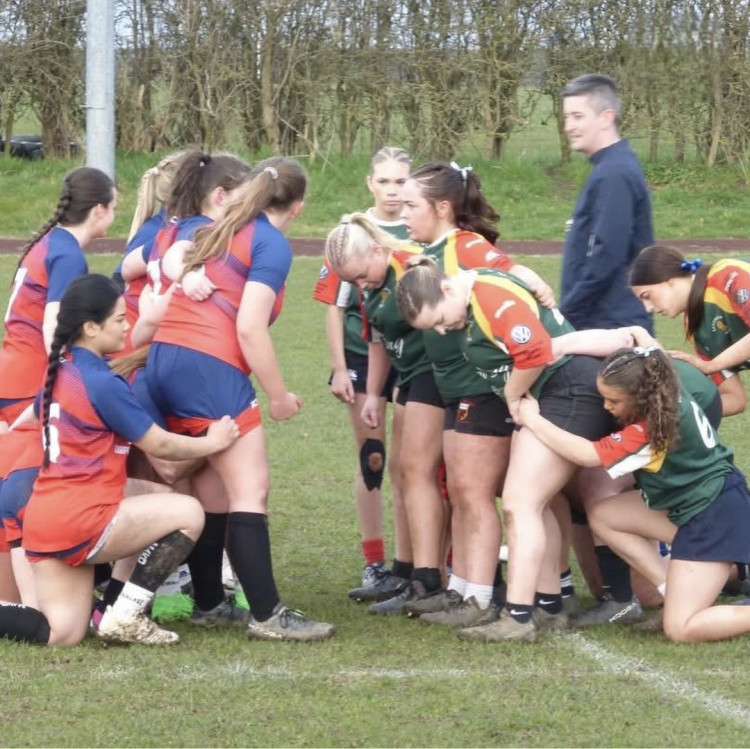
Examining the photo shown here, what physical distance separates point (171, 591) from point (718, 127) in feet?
60.9

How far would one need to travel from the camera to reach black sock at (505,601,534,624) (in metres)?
5.02

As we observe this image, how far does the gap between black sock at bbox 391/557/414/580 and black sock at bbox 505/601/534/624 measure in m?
0.97

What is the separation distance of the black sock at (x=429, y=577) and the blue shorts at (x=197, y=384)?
108 cm

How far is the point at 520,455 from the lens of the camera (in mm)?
5059

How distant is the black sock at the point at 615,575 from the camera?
5426 mm

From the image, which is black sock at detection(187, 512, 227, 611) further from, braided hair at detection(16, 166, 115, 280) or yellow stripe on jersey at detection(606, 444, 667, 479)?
yellow stripe on jersey at detection(606, 444, 667, 479)

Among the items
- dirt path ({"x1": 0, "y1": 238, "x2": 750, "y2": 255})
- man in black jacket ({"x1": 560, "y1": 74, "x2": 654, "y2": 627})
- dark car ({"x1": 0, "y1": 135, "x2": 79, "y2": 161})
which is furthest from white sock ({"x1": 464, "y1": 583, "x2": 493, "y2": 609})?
dark car ({"x1": 0, "y1": 135, "x2": 79, "y2": 161})

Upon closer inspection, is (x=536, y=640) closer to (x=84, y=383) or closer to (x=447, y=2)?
(x=84, y=383)

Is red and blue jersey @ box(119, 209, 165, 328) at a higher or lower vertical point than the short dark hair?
lower

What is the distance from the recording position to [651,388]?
4.83 m

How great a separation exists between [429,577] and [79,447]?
159 cm

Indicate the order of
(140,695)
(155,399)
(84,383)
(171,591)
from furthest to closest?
1. (171,591)
2. (155,399)
3. (84,383)
4. (140,695)

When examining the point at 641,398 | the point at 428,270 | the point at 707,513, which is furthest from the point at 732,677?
the point at 428,270

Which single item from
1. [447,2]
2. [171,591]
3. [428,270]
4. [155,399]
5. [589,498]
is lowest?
[171,591]
